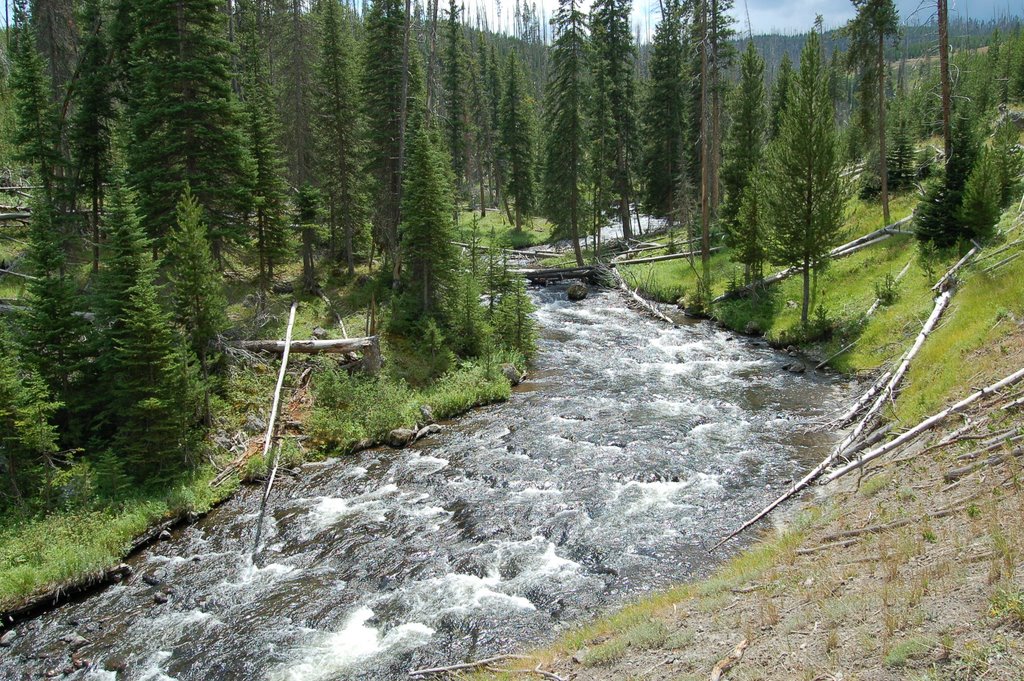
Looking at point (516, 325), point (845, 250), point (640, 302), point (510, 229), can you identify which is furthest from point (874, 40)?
point (510, 229)

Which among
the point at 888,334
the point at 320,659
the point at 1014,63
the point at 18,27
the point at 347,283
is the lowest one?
the point at 320,659

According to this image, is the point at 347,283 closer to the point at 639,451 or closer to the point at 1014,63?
the point at 639,451

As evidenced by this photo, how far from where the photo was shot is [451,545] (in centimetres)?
1291

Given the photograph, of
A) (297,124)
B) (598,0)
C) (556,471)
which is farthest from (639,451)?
(598,0)

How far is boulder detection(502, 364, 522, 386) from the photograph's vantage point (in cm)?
2369

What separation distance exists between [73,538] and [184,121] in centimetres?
1514

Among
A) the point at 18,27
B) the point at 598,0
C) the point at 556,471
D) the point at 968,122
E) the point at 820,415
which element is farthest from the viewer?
the point at 18,27

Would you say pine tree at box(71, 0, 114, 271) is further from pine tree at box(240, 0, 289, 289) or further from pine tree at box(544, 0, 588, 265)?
pine tree at box(544, 0, 588, 265)

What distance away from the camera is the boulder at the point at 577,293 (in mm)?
38062

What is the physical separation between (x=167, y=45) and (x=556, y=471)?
20.3 meters

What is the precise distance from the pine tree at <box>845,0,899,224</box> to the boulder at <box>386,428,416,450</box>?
90.2ft

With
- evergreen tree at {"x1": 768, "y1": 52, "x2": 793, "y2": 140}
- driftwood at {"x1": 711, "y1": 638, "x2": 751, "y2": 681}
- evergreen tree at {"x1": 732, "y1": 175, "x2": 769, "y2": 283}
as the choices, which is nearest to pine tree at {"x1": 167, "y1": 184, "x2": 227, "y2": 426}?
driftwood at {"x1": 711, "y1": 638, "x2": 751, "y2": 681}

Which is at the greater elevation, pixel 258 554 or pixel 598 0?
pixel 598 0

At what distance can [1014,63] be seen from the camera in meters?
59.9
